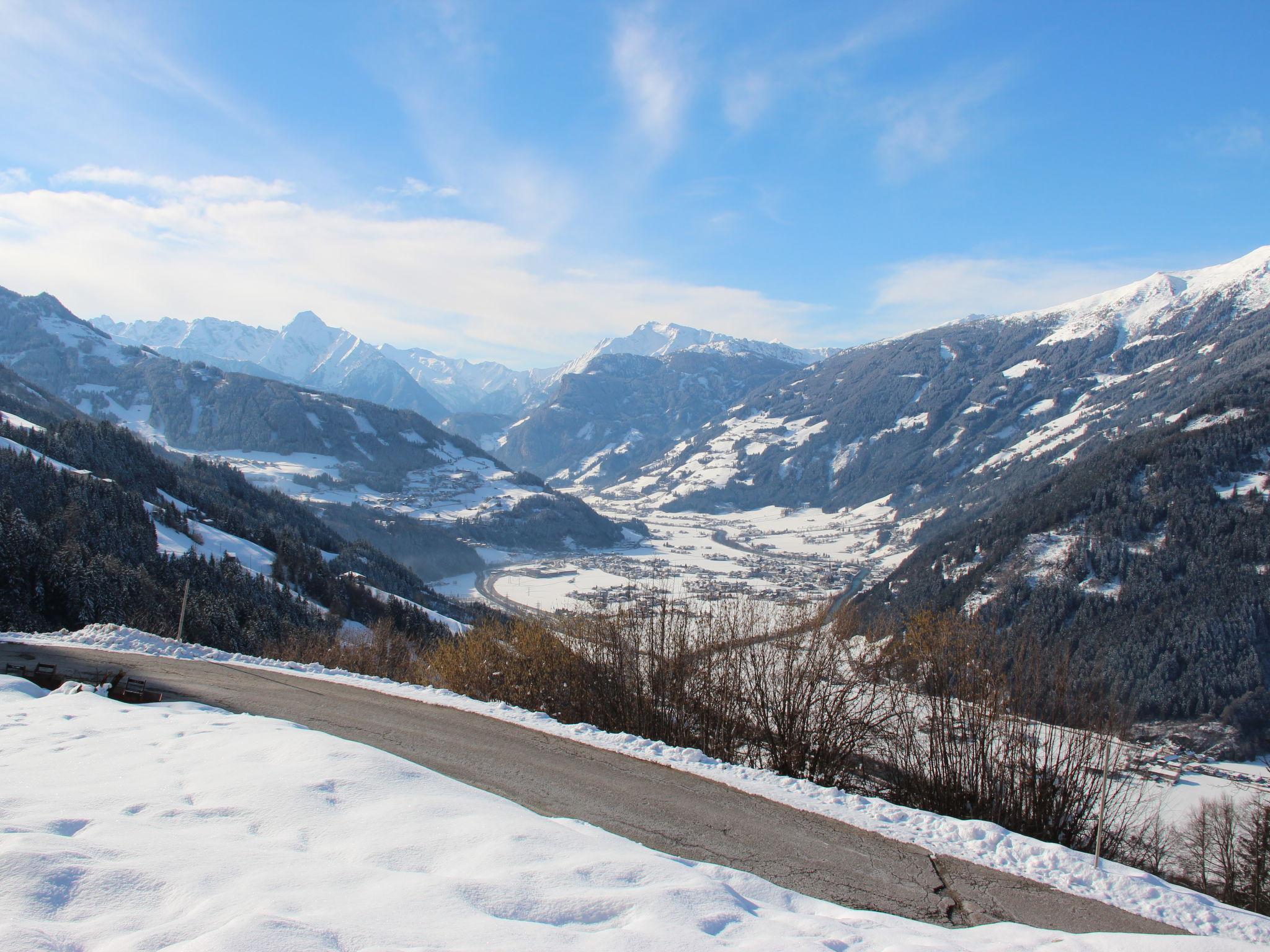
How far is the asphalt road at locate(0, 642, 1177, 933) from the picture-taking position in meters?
11.8

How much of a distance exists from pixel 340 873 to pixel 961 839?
12.5m

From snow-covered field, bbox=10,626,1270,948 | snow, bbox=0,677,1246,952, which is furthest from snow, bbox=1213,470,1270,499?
snow, bbox=0,677,1246,952

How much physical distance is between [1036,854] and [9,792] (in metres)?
18.1

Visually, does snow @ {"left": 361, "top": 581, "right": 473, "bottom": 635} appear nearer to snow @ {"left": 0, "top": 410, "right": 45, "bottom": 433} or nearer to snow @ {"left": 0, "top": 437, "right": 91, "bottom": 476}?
snow @ {"left": 0, "top": 437, "right": 91, "bottom": 476}

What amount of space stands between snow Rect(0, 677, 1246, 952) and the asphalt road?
144 centimetres

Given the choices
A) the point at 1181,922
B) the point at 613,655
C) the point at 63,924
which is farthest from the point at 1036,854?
the point at 613,655

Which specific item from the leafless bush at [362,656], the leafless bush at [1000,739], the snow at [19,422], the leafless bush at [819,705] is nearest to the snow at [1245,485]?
the leafless bush at [1000,739]

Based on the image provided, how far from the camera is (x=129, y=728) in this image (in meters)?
15.9

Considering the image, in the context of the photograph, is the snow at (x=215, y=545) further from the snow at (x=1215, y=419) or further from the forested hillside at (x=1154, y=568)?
the snow at (x=1215, y=419)

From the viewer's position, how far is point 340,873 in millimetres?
8484

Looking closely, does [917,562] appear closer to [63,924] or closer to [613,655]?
[613,655]

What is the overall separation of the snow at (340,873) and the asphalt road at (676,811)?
4.71ft

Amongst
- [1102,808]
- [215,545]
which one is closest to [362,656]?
[1102,808]

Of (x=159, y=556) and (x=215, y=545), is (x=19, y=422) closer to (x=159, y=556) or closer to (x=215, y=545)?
(x=215, y=545)
